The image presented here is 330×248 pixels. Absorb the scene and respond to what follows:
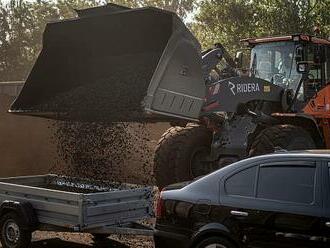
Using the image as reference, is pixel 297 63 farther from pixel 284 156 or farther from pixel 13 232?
pixel 13 232

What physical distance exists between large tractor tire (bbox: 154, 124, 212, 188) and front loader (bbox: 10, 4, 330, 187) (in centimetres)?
2

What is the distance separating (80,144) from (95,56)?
153 centimetres

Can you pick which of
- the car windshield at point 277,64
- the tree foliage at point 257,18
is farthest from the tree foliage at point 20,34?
the car windshield at point 277,64

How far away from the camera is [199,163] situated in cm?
1077

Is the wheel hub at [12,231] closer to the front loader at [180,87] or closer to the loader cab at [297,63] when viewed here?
the front loader at [180,87]

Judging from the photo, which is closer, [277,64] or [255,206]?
[255,206]

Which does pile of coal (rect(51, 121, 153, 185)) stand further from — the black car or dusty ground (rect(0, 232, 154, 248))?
the black car

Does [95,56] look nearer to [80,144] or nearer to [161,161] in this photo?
[80,144]

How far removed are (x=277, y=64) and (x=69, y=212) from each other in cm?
556

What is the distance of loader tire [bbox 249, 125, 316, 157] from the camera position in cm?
930

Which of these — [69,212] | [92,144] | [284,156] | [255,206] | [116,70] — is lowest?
[69,212]

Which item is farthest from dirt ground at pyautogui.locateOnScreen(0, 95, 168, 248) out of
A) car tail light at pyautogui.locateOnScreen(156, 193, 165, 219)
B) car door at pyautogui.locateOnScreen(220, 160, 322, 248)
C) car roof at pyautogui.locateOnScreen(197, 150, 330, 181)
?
car door at pyautogui.locateOnScreen(220, 160, 322, 248)

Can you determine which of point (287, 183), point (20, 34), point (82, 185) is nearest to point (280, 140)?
point (82, 185)

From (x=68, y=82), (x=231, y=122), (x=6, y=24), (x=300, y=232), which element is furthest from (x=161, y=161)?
(x=6, y=24)
